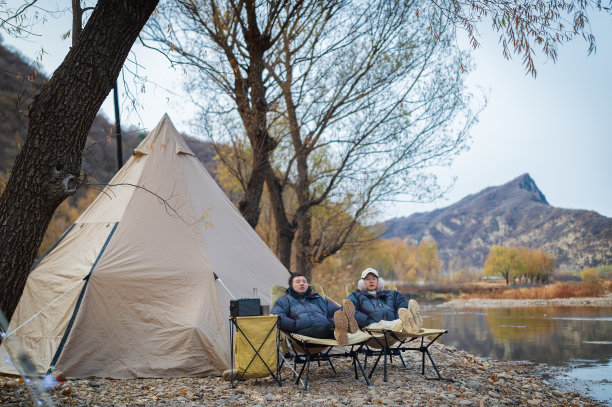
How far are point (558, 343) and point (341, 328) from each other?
752 centimetres

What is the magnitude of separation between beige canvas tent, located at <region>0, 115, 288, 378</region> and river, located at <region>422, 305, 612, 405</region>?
4343 millimetres

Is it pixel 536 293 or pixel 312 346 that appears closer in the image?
pixel 312 346

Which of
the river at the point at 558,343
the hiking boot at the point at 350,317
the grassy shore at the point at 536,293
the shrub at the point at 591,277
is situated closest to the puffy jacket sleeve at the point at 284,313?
the hiking boot at the point at 350,317

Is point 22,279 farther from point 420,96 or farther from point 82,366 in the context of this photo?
point 420,96

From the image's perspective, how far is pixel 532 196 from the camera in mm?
118125

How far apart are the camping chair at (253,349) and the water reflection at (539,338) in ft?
18.2

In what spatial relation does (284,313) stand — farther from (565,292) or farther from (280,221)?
(565,292)

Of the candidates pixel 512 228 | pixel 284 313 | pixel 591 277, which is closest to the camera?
pixel 284 313

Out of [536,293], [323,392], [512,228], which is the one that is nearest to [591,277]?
[536,293]

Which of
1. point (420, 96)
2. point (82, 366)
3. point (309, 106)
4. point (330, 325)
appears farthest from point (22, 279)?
point (420, 96)

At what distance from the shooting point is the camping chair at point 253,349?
15.6 ft

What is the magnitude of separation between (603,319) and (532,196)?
111908 millimetres

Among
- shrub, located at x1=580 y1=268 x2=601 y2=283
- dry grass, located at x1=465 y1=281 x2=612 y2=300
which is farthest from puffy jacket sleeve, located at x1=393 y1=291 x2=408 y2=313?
shrub, located at x1=580 y1=268 x2=601 y2=283

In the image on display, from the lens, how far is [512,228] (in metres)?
97.7
